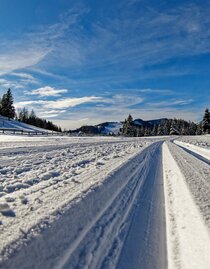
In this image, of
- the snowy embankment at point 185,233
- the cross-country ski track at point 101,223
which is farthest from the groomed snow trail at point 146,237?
the snowy embankment at point 185,233

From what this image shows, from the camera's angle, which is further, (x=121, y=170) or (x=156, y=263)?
(x=121, y=170)

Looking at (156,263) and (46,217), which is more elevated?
(46,217)

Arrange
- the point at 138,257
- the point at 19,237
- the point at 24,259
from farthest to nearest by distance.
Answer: the point at 138,257 → the point at 19,237 → the point at 24,259

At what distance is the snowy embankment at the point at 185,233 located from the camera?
3.39 metres

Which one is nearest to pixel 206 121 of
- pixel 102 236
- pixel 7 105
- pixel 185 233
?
pixel 7 105

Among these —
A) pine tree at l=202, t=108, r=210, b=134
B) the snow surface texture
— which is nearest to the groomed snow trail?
the snow surface texture

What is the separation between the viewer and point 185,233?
4.16m

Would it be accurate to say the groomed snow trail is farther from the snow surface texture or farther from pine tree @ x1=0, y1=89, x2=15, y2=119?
pine tree @ x1=0, y1=89, x2=15, y2=119

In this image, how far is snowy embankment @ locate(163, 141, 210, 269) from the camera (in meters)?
3.39

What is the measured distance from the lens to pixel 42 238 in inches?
131

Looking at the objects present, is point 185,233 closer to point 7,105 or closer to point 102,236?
point 102,236

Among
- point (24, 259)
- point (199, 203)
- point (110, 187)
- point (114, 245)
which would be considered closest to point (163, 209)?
point (199, 203)

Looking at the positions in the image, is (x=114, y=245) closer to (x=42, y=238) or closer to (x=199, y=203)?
(x=42, y=238)

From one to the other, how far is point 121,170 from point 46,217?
4.81 meters
